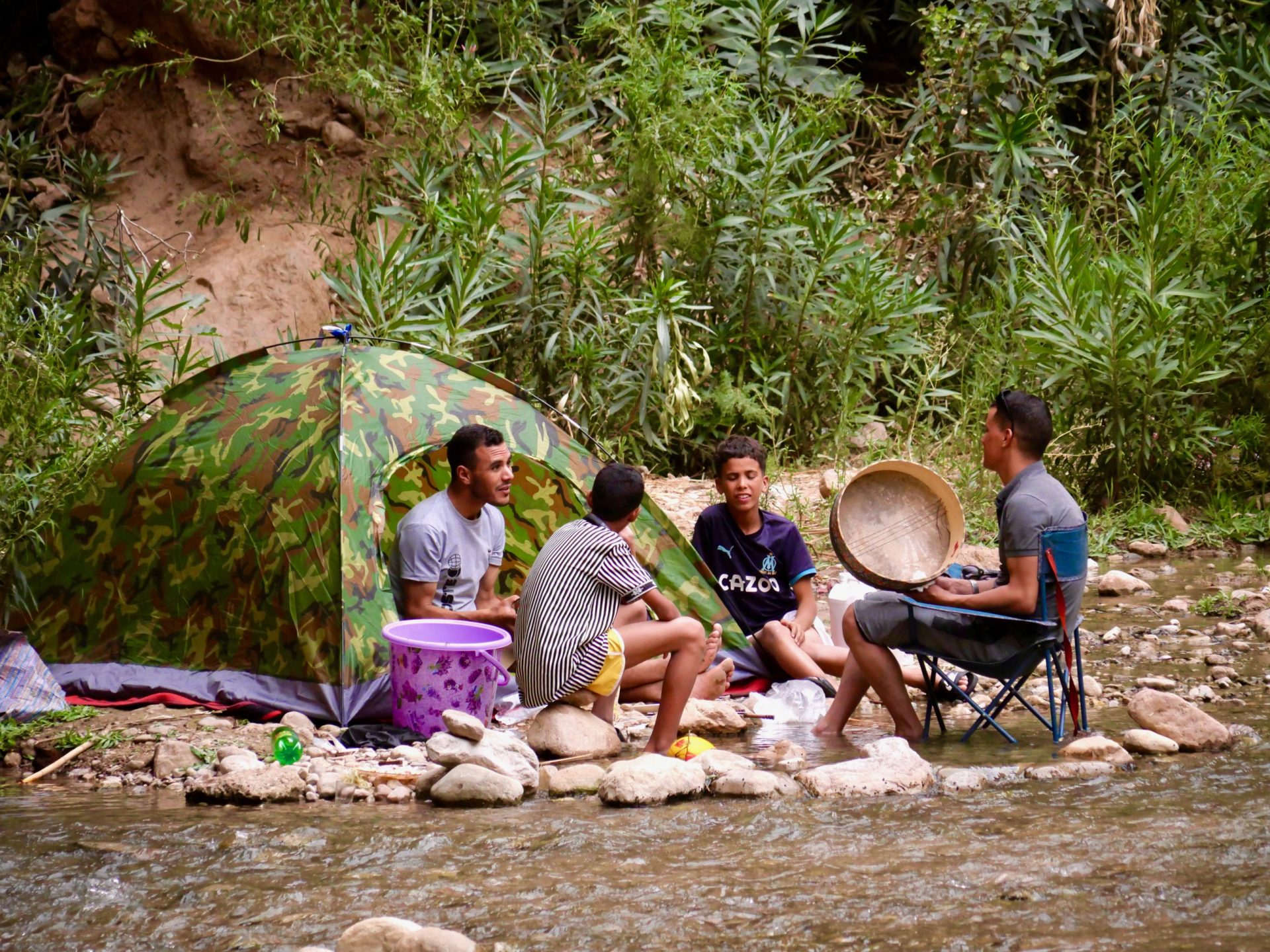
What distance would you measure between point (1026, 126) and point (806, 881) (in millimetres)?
8178

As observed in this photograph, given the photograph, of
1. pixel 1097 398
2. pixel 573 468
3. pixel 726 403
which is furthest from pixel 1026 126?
pixel 573 468

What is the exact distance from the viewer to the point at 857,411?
32.2 feet

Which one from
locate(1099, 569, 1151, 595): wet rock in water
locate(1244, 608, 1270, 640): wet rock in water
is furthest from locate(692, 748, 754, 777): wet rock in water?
locate(1099, 569, 1151, 595): wet rock in water

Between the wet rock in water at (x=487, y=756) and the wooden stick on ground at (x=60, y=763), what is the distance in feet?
3.83

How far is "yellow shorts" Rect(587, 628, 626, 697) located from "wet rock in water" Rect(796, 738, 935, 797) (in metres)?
0.82

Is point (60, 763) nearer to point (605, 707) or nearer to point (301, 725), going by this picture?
point (301, 725)

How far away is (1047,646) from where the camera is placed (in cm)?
441

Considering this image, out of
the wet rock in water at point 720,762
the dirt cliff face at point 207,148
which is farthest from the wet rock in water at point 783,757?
the dirt cliff face at point 207,148

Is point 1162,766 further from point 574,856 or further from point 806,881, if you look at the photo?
point 574,856

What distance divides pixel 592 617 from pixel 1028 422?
157 centimetres

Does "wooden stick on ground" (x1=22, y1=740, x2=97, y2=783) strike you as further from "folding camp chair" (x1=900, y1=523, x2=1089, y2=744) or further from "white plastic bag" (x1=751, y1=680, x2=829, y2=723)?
"folding camp chair" (x1=900, y1=523, x2=1089, y2=744)

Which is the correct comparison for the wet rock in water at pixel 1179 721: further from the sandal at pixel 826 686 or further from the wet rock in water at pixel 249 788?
the wet rock in water at pixel 249 788

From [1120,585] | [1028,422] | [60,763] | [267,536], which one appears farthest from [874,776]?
[1120,585]

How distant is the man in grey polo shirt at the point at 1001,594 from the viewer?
438cm
